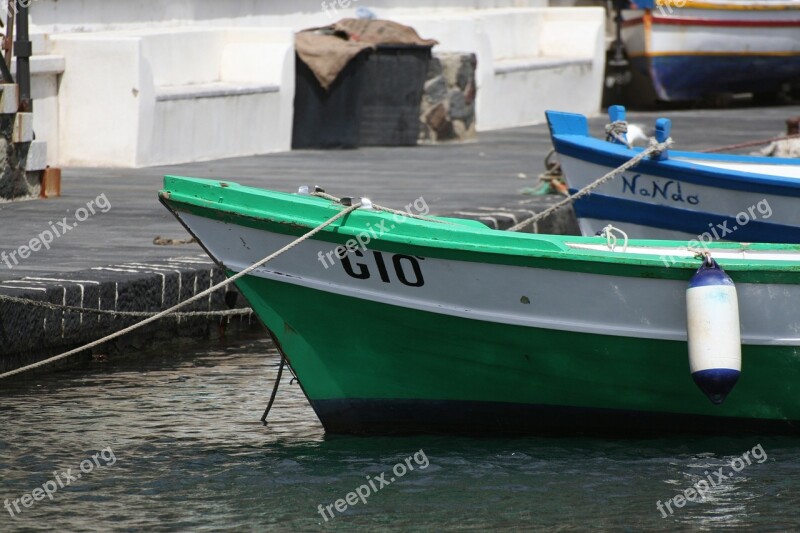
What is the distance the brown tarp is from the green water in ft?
25.2

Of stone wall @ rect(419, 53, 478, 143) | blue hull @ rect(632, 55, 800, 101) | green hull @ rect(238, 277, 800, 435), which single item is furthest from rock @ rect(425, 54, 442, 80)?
green hull @ rect(238, 277, 800, 435)

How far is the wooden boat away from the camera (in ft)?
69.2

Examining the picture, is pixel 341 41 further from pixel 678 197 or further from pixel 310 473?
pixel 310 473

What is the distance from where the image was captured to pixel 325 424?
7.07 m

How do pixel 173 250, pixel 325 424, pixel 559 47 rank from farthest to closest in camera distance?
pixel 559 47
pixel 173 250
pixel 325 424

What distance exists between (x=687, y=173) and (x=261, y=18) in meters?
7.02

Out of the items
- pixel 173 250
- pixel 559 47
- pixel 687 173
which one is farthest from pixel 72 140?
pixel 559 47

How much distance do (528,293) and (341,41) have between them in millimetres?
9253

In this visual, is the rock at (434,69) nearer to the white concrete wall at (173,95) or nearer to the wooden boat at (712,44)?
the white concrete wall at (173,95)

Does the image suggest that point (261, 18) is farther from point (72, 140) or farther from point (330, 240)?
point (330, 240)

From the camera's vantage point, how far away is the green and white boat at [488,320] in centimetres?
655

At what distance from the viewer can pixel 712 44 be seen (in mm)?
21594

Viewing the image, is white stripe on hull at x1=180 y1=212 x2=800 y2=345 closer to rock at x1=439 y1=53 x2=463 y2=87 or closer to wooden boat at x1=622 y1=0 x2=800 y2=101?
rock at x1=439 y1=53 x2=463 y2=87

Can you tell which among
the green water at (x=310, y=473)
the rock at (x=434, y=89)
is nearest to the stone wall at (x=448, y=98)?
the rock at (x=434, y=89)
